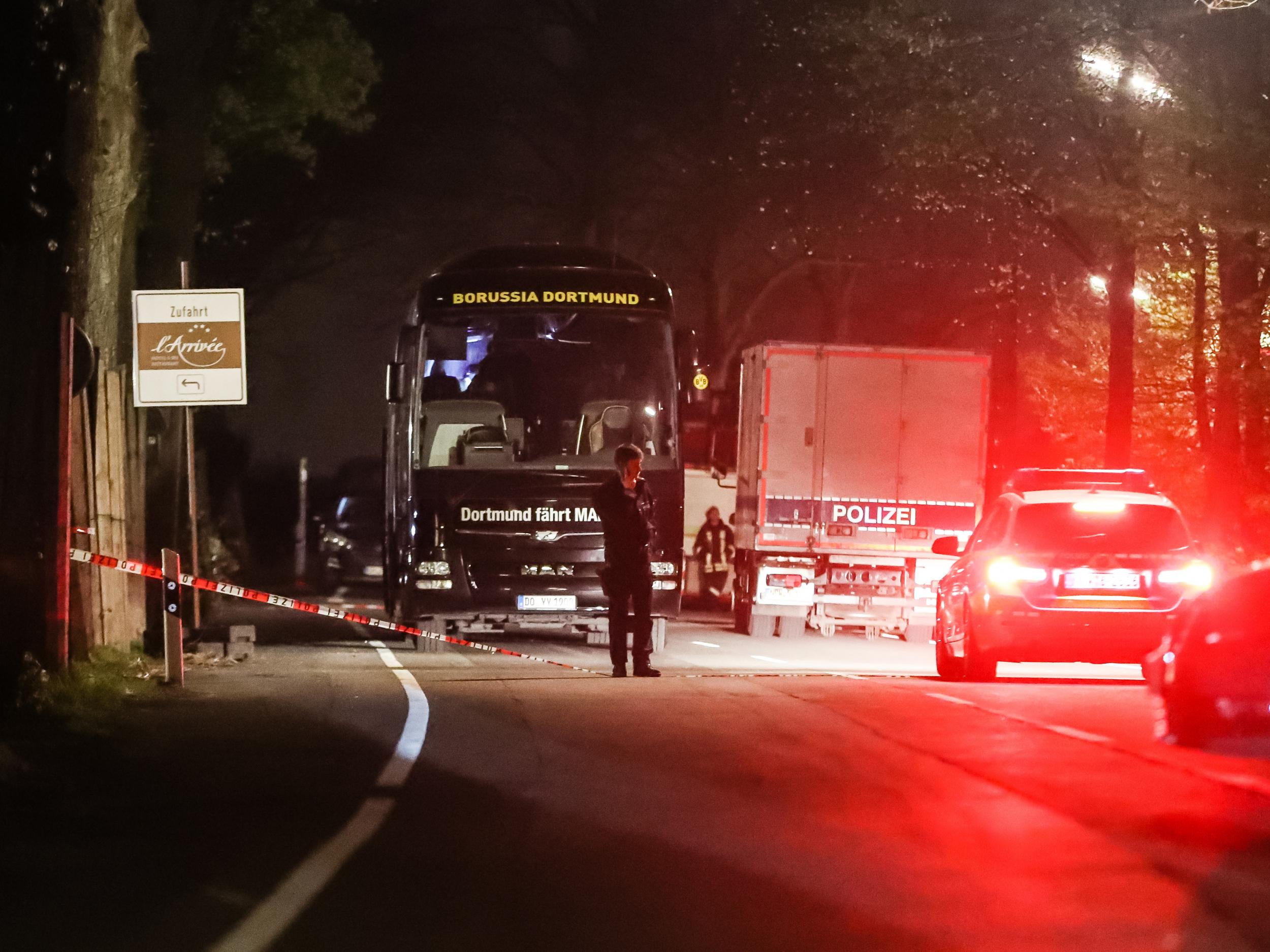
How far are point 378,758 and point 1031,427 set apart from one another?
145 feet

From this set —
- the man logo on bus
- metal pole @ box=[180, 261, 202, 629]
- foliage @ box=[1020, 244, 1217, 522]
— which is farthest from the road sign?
foliage @ box=[1020, 244, 1217, 522]

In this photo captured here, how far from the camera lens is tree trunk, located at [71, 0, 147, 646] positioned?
606 inches

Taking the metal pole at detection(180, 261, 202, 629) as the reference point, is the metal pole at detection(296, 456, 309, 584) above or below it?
below

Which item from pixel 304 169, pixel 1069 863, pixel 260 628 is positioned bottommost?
pixel 260 628

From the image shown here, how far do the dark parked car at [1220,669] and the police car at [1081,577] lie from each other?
4944 mm

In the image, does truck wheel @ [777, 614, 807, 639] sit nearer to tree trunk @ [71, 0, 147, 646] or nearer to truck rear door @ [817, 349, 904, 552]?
truck rear door @ [817, 349, 904, 552]

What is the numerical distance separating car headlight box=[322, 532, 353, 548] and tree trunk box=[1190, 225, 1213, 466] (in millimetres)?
14409

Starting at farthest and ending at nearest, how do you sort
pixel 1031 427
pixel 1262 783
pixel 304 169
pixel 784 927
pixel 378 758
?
pixel 1031 427, pixel 304 169, pixel 378 758, pixel 1262 783, pixel 784 927

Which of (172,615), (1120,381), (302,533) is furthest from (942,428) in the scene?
(302,533)

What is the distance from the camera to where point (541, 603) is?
2034 centimetres

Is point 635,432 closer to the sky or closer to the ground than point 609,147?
closer to the ground

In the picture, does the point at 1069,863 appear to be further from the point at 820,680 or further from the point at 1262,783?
the point at 820,680

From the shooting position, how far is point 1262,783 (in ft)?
30.0

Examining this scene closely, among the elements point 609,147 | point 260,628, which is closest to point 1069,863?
point 260,628
